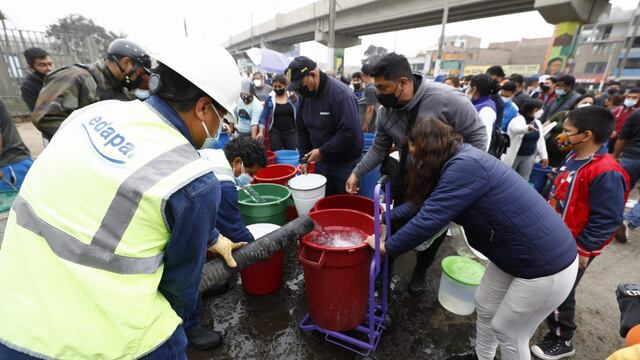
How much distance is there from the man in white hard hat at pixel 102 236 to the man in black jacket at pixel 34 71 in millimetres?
3785

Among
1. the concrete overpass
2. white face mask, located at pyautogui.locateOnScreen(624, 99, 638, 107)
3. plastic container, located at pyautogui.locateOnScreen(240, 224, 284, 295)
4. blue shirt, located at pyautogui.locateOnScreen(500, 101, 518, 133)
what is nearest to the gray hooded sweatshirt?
plastic container, located at pyautogui.locateOnScreen(240, 224, 284, 295)

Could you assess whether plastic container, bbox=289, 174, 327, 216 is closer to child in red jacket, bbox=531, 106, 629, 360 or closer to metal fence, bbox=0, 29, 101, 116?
child in red jacket, bbox=531, 106, 629, 360

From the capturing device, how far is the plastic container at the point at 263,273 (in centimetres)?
271

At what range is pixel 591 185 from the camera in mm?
1922

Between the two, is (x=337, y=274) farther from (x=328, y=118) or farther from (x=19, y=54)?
(x=19, y=54)

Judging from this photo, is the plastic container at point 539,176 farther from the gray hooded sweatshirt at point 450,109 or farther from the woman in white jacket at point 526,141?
the gray hooded sweatshirt at point 450,109

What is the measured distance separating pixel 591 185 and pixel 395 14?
24117 mm

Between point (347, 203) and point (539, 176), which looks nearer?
point (347, 203)

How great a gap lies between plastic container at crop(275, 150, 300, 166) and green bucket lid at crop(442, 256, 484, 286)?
101 inches

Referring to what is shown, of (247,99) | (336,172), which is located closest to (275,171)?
(336,172)

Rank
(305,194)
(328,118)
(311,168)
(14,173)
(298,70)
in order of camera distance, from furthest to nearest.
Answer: (311,168) < (328,118) < (298,70) < (305,194) < (14,173)

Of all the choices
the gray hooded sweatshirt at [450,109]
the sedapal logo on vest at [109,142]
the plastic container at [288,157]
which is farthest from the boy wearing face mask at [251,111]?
the sedapal logo on vest at [109,142]

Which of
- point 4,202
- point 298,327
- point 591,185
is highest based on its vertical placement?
point 591,185

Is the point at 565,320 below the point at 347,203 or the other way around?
below
